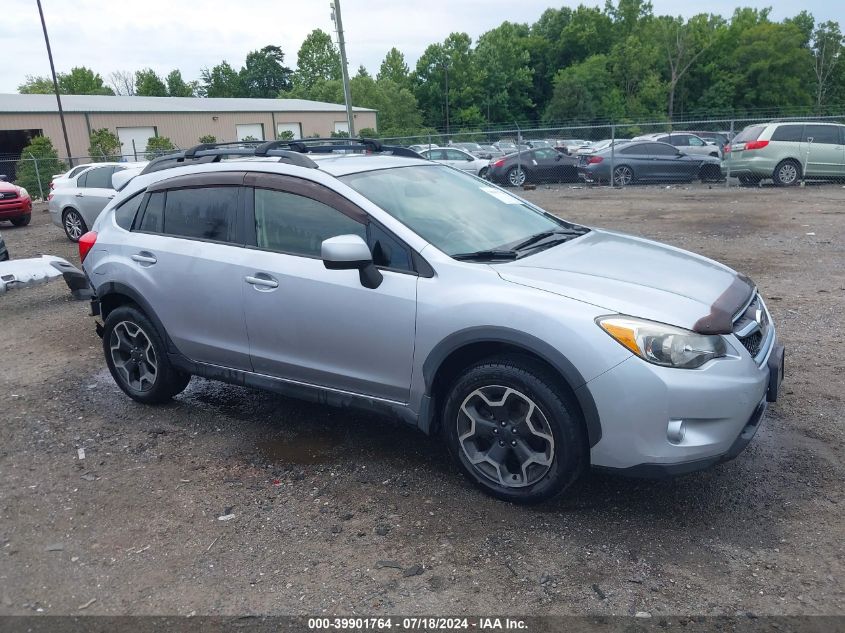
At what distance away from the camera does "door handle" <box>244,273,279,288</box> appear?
424cm

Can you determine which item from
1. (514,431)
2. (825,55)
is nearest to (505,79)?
(825,55)

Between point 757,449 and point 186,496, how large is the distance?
3.26 metres

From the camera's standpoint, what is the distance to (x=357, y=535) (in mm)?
3521

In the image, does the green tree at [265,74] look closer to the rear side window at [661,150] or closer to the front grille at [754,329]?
the rear side window at [661,150]

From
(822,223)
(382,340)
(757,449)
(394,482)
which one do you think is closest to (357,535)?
(394,482)

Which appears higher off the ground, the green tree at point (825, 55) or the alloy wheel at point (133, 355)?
the green tree at point (825, 55)

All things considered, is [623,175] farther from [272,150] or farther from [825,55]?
[825,55]

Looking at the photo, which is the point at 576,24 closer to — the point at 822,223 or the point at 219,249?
the point at 822,223

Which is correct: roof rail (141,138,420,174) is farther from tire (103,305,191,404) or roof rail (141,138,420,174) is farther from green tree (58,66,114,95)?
green tree (58,66,114,95)

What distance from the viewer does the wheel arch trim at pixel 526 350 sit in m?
3.31

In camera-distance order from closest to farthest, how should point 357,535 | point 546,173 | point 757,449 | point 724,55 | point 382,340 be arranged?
point 357,535, point 382,340, point 757,449, point 546,173, point 724,55

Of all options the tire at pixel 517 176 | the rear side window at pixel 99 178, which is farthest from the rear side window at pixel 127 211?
the tire at pixel 517 176

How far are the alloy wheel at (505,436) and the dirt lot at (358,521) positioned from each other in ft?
0.63

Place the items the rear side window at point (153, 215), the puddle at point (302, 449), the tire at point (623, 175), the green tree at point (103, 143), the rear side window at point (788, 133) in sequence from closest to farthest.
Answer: the puddle at point (302, 449) < the rear side window at point (153, 215) < the rear side window at point (788, 133) < the tire at point (623, 175) < the green tree at point (103, 143)
